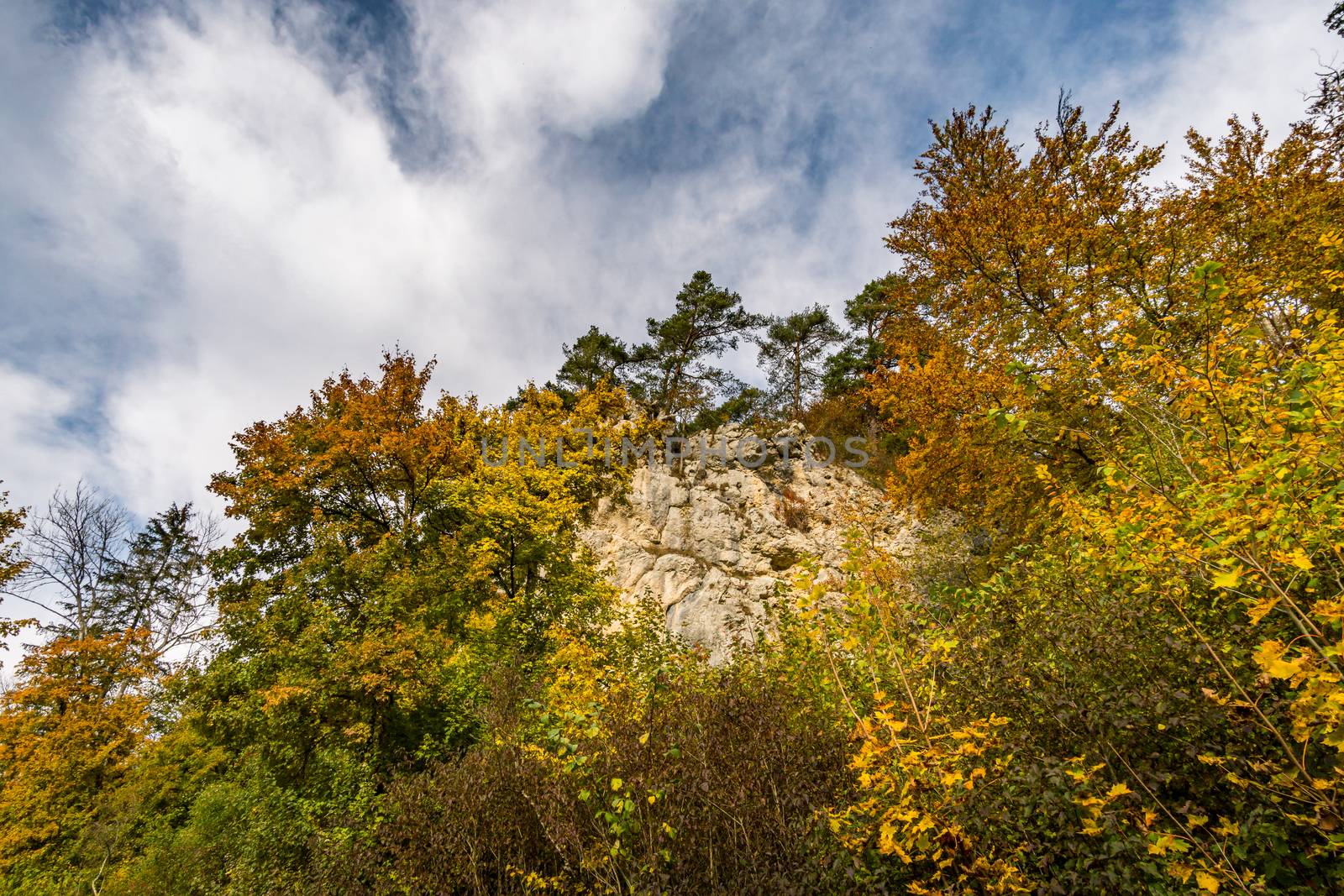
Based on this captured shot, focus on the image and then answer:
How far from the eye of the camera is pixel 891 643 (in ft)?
10.1

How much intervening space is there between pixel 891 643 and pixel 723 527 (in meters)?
18.0

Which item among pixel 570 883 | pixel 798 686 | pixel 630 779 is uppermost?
pixel 798 686

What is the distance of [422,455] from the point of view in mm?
14938

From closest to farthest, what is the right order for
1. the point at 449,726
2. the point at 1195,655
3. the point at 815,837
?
1. the point at 1195,655
2. the point at 815,837
3. the point at 449,726

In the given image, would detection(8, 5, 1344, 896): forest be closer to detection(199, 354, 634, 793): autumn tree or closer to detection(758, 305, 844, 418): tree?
detection(199, 354, 634, 793): autumn tree

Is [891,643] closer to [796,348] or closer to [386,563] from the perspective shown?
[386,563]

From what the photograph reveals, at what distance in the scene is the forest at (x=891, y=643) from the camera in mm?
2387

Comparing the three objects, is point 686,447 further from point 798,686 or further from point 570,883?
point 570,883

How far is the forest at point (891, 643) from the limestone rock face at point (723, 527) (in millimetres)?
4462

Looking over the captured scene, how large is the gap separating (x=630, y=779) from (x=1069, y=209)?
444 inches

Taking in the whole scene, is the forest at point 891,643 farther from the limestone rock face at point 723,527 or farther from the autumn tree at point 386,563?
the limestone rock face at point 723,527

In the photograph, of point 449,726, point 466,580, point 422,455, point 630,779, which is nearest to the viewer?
point 630,779

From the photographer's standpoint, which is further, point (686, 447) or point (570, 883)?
point (686, 447)

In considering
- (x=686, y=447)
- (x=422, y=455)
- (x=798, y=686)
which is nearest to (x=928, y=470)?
(x=798, y=686)
